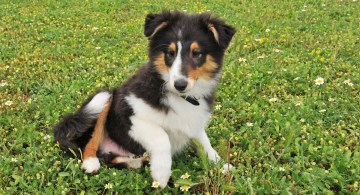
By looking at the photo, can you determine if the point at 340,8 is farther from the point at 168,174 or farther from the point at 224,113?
the point at 168,174

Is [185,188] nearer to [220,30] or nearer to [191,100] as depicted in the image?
[191,100]

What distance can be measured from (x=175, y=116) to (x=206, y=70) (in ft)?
1.81

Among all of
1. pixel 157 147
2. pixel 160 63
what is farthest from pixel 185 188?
pixel 160 63

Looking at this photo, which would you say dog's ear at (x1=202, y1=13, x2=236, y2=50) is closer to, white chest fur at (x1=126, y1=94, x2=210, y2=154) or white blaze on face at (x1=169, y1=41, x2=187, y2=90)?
white blaze on face at (x1=169, y1=41, x2=187, y2=90)

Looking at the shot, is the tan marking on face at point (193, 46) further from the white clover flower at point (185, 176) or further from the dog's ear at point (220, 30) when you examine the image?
the white clover flower at point (185, 176)

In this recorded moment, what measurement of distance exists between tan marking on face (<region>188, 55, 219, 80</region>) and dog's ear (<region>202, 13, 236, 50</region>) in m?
0.18

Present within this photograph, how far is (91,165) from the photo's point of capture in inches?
150

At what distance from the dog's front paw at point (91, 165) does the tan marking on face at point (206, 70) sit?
1.28 metres

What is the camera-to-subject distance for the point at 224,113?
5199 mm

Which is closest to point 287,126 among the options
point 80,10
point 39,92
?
point 39,92

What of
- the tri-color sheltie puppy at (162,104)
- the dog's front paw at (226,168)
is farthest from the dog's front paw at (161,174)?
the dog's front paw at (226,168)

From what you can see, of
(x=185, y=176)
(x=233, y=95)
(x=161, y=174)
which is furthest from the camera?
(x=233, y=95)

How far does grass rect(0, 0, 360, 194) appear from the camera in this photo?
373cm

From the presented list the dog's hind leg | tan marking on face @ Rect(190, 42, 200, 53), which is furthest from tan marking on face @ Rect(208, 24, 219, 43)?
the dog's hind leg
